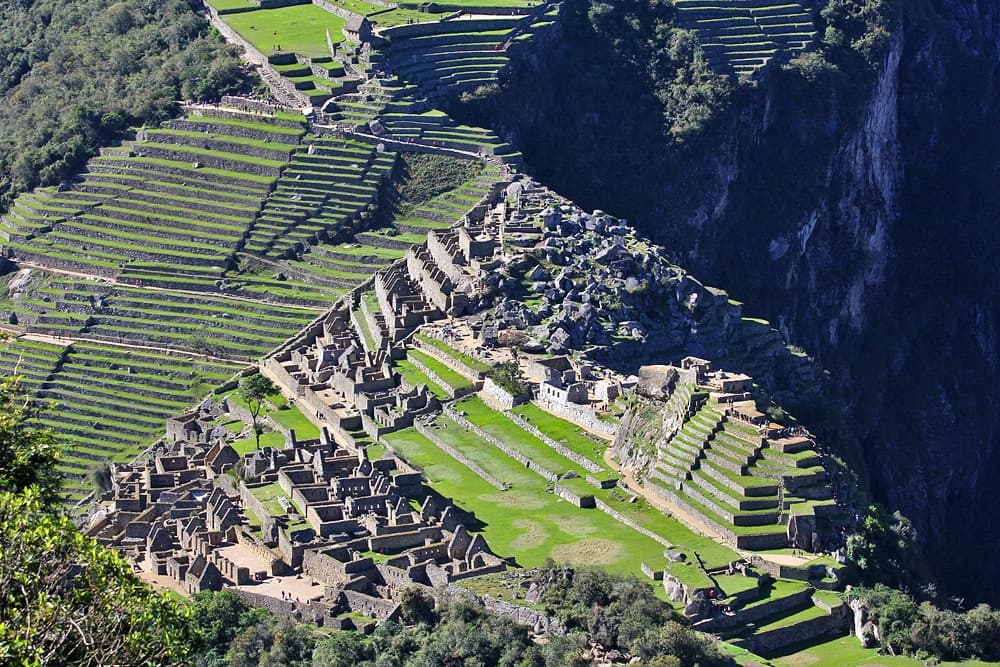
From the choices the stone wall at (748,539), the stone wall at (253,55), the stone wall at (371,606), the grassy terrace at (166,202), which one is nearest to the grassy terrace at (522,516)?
the stone wall at (748,539)

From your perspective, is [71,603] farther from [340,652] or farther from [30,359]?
[30,359]

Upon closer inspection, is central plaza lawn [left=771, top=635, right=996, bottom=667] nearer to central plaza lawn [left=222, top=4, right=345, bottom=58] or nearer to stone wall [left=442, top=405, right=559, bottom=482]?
stone wall [left=442, top=405, right=559, bottom=482]

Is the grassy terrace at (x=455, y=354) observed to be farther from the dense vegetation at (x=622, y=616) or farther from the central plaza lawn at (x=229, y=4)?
the central plaza lawn at (x=229, y=4)

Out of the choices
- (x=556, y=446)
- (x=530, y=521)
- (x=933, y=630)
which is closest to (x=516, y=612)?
(x=530, y=521)

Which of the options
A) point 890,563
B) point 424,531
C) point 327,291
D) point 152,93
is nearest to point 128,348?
point 327,291

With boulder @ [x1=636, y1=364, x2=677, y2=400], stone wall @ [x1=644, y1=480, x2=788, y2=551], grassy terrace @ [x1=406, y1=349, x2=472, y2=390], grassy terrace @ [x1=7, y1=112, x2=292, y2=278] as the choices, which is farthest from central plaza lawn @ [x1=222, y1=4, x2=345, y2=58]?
stone wall @ [x1=644, y1=480, x2=788, y2=551]

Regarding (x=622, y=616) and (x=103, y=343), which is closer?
(x=622, y=616)
